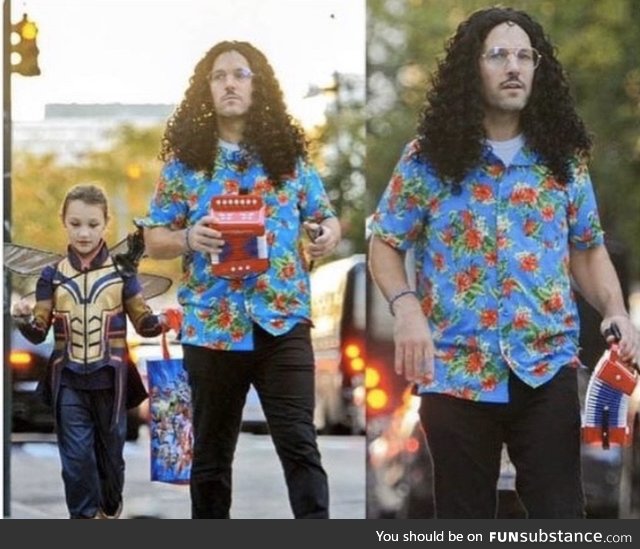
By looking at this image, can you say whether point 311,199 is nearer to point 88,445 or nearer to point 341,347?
point 341,347

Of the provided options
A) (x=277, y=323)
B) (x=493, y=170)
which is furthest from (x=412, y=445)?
(x=493, y=170)

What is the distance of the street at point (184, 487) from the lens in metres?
5.16

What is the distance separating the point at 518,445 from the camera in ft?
14.2

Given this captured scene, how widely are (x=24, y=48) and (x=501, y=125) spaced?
1.81 m

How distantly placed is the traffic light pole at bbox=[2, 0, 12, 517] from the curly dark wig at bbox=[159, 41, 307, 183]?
582 mm

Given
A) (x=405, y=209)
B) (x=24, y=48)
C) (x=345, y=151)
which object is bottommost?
(x=405, y=209)

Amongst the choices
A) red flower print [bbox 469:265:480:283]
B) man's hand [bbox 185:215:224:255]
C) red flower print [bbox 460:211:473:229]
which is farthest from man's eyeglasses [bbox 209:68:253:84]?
red flower print [bbox 469:265:480:283]

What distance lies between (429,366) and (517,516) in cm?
91

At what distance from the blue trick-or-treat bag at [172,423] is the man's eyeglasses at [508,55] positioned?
1.55 metres

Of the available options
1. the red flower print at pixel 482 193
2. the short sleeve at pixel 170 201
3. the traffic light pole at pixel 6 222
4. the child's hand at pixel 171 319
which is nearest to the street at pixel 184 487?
the traffic light pole at pixel 6 222

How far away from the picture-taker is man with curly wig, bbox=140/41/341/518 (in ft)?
16.4

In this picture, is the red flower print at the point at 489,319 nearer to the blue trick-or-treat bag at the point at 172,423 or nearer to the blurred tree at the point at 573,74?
the blurred tree at the point at 573,74
